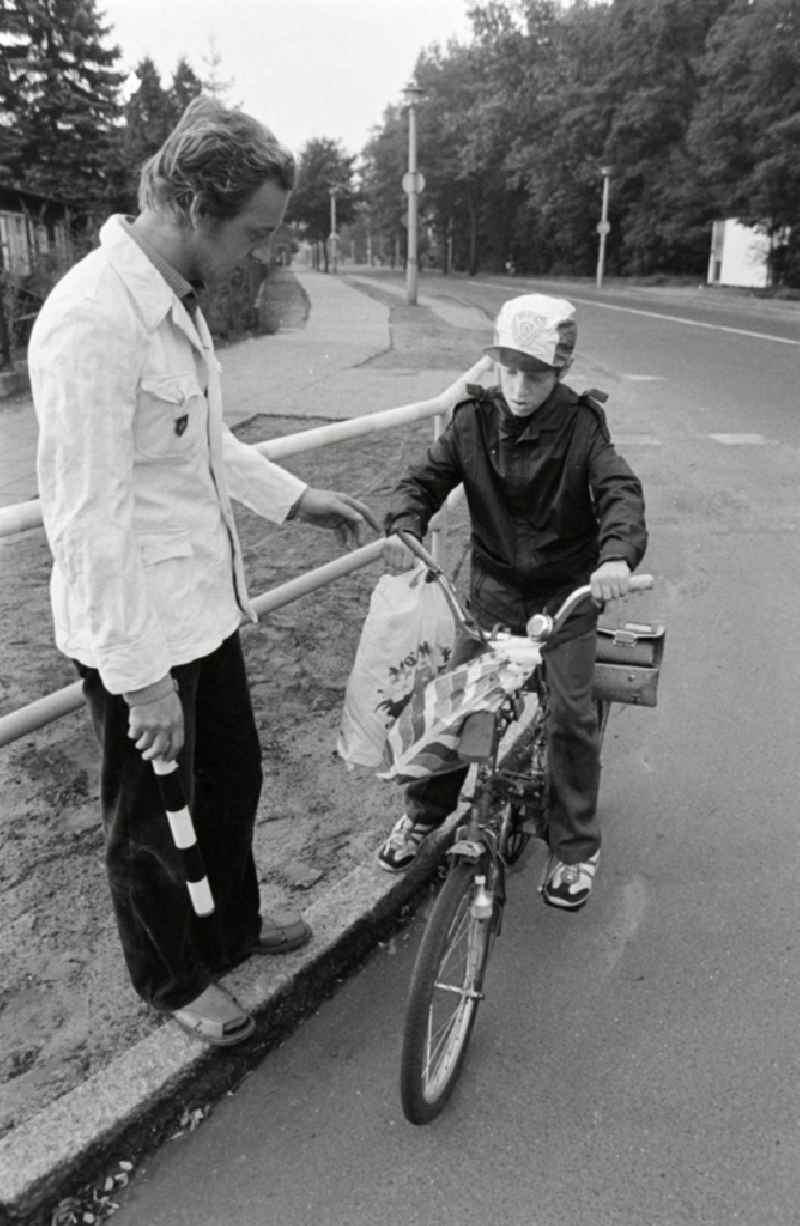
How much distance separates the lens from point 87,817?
11.5ft

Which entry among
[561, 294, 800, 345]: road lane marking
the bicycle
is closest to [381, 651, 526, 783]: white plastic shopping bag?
the bicycle

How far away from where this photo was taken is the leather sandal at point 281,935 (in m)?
2.87

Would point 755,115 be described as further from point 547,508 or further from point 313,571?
point 547,508

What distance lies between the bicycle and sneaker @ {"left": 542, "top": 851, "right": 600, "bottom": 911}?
1.35 feet

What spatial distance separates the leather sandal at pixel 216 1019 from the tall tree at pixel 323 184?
83.3 metres

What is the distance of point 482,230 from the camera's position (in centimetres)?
7825

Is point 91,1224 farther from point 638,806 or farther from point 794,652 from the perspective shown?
point 794,652

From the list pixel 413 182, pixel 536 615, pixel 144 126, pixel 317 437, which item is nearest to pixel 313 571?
pixel 317 437

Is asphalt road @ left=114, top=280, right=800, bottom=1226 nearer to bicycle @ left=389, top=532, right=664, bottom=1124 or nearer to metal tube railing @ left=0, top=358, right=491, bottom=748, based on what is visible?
bicycle @ left=389, top=532, right=664, bottom=1124

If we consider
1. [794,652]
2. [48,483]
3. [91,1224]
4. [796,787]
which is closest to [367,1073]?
[91,1224]

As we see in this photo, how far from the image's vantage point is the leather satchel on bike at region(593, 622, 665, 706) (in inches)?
126

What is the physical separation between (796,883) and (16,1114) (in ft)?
7.52

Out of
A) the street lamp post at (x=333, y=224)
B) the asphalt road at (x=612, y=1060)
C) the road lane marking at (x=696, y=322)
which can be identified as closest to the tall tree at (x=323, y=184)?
the street lamp post at (x=333, y=224)

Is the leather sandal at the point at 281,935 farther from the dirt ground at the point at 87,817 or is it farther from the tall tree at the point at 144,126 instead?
the tall tree at the point at 144,126
